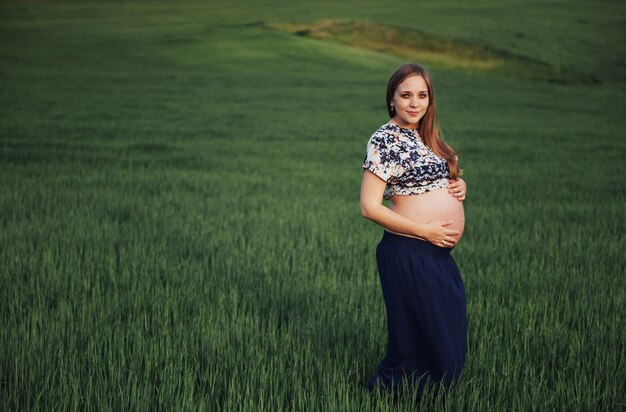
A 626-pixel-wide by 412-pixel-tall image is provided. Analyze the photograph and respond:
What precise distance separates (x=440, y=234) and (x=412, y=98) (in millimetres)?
553

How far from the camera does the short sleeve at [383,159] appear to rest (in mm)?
2383

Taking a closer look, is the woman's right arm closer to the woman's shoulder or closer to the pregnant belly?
the pregnant belly

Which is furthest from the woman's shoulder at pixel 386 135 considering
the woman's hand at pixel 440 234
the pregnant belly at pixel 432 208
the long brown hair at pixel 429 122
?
the woman's hand at pixel 440 234

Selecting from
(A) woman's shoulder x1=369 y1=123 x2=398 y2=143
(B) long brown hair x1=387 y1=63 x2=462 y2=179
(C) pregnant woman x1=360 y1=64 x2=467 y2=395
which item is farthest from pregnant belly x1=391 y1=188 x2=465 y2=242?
(A) woman's shoulder x1=369 y1=123 x2=398 y2=143

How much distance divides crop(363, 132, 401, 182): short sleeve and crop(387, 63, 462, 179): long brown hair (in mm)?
162

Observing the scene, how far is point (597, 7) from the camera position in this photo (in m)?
46.2

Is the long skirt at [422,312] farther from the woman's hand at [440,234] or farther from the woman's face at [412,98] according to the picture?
the woman's face at [412,98]

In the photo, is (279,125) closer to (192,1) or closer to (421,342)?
(421,342)

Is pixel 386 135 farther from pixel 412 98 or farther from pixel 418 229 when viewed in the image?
pixel 418 229

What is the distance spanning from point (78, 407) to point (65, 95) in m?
20.3

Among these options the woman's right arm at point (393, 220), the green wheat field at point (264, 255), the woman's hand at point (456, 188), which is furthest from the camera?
the green wheat field at point (264, 255)

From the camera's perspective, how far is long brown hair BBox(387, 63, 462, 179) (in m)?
2.44

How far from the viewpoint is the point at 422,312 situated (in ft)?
7.95

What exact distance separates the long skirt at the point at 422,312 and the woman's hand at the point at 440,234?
53 millimetres
